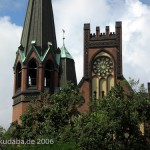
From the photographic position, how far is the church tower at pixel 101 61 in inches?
2408

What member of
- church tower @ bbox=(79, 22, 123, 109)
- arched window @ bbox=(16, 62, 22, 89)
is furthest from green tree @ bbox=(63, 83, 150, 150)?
arched window @ bbox=(16, 62, 22, 89)

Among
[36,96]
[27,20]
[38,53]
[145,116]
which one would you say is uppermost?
[27,20]

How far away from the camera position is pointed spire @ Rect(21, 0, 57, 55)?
67.0 m

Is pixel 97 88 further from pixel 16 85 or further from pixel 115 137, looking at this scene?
pixel 115 137

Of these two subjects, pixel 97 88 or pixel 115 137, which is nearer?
pixel 115 137

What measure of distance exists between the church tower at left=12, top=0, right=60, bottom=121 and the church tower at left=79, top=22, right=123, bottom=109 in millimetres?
5857

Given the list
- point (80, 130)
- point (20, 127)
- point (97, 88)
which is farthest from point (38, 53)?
point (80, 130)

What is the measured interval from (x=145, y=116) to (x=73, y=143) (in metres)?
6.79

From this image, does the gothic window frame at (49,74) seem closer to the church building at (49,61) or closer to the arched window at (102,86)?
the church building at (49,61)

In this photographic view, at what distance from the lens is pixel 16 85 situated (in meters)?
66.1

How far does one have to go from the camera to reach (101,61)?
6228 centimetres

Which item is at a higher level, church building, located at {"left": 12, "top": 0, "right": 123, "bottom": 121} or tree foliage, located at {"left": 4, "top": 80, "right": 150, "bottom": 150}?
church building, located at {"left": 12, "top": 0, "right": 123, "bottom": 121}

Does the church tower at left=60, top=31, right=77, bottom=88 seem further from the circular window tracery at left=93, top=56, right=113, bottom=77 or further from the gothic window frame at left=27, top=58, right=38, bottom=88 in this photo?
the circular window tracery at left=93, top=56, right=113, bottom=77

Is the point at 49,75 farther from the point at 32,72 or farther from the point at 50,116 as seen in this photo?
the point at 50,116
